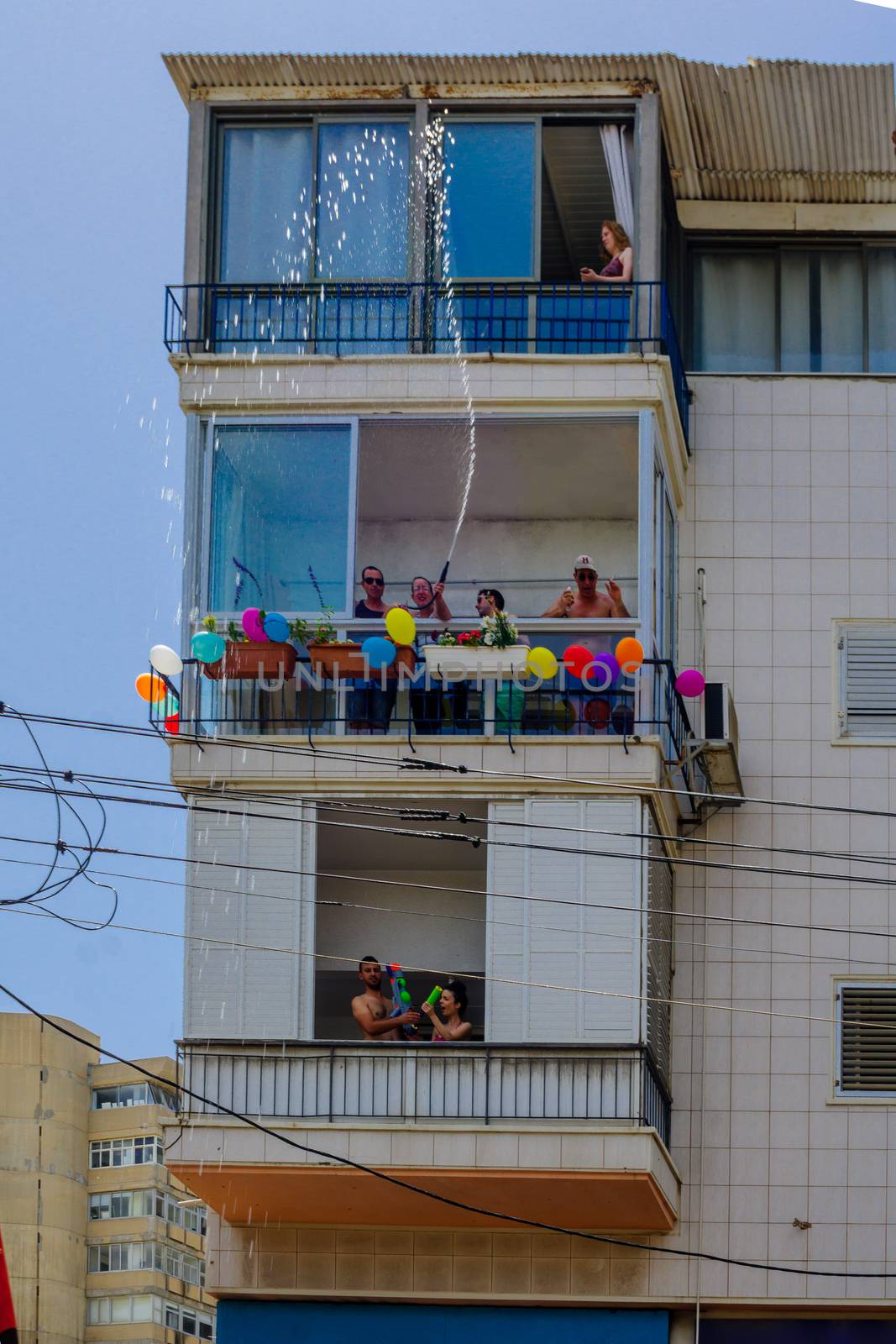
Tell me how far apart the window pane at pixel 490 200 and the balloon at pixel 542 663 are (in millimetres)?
4014

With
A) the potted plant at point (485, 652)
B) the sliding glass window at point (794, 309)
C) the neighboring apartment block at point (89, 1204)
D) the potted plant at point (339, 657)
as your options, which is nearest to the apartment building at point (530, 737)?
the potted plant at point (339, 657)

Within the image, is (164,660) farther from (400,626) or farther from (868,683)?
(868,683)

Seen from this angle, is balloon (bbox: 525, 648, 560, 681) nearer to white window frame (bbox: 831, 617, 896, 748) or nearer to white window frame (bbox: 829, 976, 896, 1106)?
white window frame (bbox: 831, 617, 896, 748)

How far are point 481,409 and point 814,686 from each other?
4.58 meters

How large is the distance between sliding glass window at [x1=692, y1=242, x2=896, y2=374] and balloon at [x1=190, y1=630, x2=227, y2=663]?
22.7 feet

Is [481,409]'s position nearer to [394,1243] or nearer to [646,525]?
[646,525]

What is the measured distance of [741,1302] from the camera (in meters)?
22.7

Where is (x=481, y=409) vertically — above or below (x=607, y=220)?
below

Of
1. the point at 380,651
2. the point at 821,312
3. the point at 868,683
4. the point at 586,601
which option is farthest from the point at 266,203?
the point at 868,683

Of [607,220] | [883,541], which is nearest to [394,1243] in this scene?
[883,541]

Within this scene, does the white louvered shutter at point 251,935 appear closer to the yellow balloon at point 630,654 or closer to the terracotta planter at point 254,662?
the terracotta planter at point 254,662

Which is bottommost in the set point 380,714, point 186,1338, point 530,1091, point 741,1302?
point 186,1338

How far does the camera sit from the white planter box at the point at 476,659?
22031 millimetres

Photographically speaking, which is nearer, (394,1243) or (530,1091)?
(530,1091)
